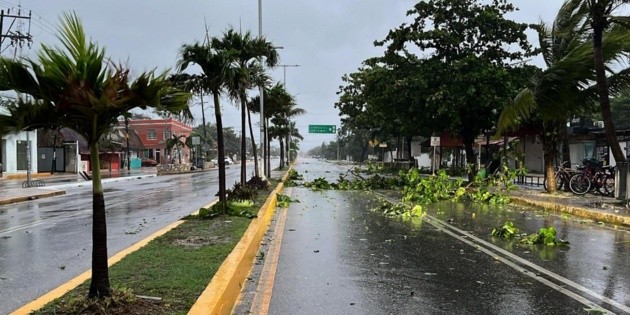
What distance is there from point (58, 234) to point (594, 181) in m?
17.5

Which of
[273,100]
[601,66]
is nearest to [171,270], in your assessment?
[601,66]

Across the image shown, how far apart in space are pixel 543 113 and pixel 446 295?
48.1 ft

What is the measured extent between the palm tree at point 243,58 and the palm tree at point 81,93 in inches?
296

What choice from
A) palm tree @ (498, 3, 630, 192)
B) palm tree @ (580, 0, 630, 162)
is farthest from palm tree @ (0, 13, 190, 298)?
palm tree @ (498, 3, 630, 192)

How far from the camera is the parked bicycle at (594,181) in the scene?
1947cm

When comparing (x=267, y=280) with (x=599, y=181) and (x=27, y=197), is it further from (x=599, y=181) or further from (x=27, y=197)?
(x=27, y=197)

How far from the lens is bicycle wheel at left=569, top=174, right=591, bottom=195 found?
19.7 metres

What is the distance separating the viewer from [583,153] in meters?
36.0

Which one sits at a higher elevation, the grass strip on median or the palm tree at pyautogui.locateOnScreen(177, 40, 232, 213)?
the palm tree at pyautogui.locateOnScreen(177, 40, 232, 213)

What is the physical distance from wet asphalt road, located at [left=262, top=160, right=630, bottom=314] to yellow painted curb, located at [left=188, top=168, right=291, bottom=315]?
48 cm

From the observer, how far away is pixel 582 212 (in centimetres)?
1474

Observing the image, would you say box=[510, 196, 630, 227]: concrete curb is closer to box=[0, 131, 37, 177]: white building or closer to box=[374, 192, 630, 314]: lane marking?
box=[374, 192, 630, 314]: lane marking

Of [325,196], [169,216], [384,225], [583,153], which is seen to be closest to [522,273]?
[384,225]

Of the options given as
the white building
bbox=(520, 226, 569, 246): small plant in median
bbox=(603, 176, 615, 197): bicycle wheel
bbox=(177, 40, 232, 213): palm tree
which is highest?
bbox=(177, 40, 232, 213): palm tree
